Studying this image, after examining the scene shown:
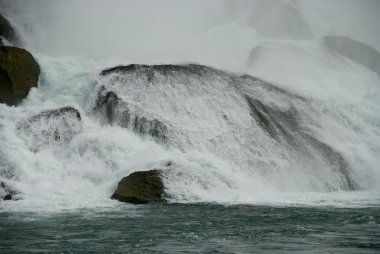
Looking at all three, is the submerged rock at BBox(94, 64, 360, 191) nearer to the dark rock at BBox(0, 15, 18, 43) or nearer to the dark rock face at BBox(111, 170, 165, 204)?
the dark rock face at BBox(111, 170, 165, 204)

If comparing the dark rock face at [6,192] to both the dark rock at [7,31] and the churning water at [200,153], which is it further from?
the dark rock at [7,31]

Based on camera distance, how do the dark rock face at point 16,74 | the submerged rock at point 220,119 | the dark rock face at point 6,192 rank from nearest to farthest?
the dark rock face at point 6,192 → the submerged rock at point 220,119 → the dark rock face at point 16,74

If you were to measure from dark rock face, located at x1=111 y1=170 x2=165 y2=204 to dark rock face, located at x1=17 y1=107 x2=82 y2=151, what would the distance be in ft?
17.9

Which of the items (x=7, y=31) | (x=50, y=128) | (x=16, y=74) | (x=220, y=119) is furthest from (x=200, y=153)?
(x=7, y=31)

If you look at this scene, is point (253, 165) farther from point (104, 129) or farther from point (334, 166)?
point (104, 129)

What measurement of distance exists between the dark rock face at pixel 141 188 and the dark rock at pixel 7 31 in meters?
24.9

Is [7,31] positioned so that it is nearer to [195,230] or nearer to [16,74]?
[16,74]

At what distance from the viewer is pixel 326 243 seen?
49.7ft

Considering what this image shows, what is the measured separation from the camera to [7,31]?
46500 millimetres

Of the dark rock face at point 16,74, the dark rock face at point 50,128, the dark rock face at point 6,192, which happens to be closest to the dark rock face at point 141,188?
the dark rock face at point 6,192

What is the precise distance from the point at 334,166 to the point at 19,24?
1277 inches

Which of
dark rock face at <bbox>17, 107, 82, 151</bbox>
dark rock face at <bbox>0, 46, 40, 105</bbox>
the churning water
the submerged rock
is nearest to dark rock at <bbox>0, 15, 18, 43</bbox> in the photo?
the churning water

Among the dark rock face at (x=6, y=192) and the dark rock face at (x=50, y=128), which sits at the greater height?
the dark rock face at (x=50, y=128)

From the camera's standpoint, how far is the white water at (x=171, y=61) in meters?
26.1
